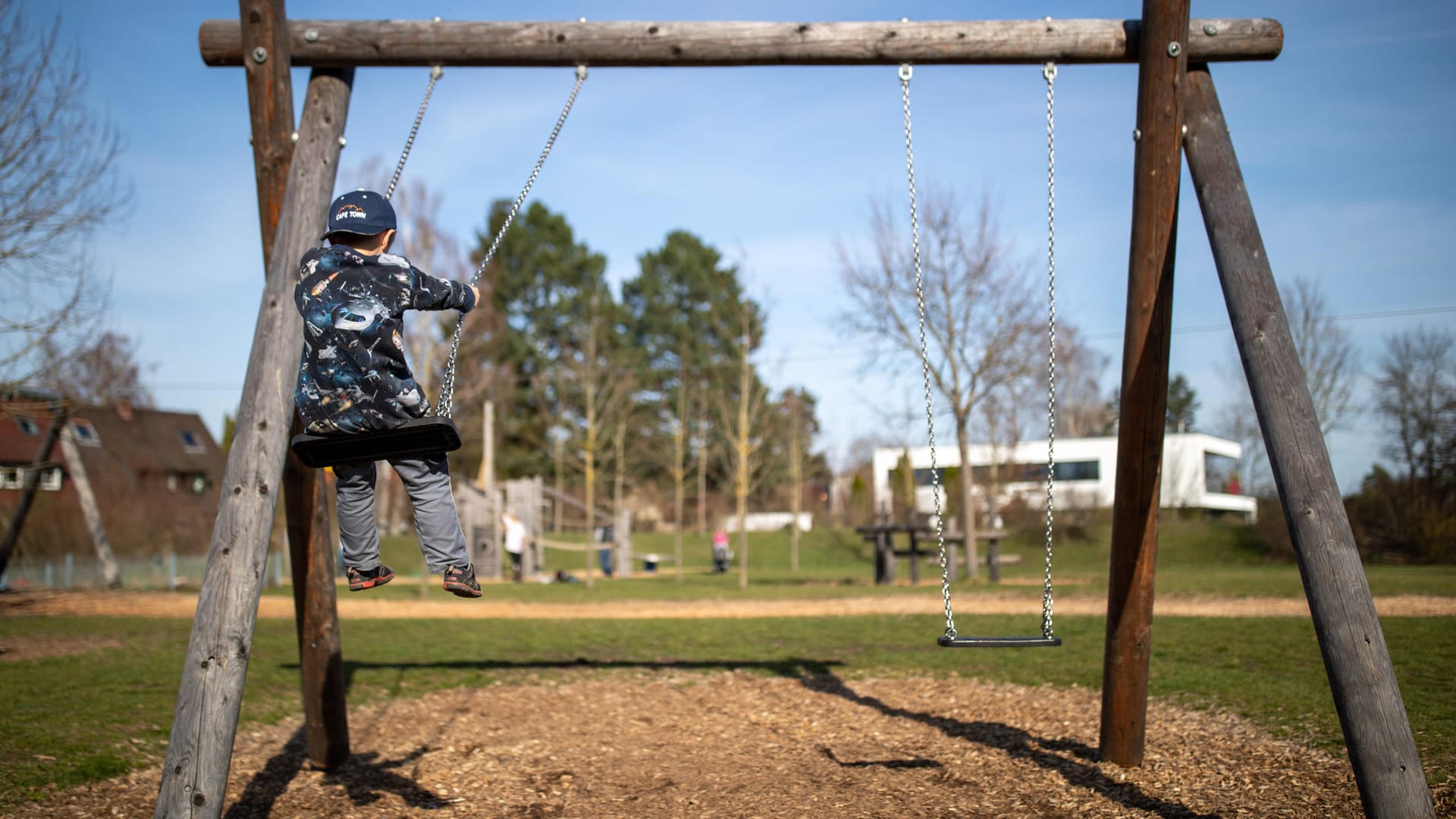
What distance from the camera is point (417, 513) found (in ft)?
14.9

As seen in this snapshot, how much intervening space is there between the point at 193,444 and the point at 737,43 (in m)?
46.6

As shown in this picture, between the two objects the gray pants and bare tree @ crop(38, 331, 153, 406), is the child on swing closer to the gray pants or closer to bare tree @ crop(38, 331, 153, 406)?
the gray pants

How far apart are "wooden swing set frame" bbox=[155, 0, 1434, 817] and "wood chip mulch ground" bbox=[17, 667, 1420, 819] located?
1.53 ft

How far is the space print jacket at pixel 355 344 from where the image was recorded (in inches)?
165

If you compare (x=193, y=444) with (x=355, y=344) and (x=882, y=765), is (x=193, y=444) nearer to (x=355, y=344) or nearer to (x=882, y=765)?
(x=882, y=765)

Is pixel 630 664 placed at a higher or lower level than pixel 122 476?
lower

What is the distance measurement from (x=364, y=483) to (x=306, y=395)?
0.47 metres

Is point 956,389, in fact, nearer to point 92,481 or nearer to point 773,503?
point 92,481

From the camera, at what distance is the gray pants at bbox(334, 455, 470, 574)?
445cm

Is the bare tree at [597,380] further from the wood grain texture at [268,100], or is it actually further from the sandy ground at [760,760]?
the wood grain texture at [268,100]

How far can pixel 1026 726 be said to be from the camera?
23.7ft

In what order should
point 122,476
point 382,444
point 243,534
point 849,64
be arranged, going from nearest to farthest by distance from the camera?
point 382,444 < point 243,534 < point 849,64 < point 122,476

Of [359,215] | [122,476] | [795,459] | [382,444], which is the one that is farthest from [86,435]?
[382,444]

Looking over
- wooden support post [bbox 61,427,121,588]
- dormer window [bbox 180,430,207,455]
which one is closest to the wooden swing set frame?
wooden support post [bbox 61,427,121,588]
